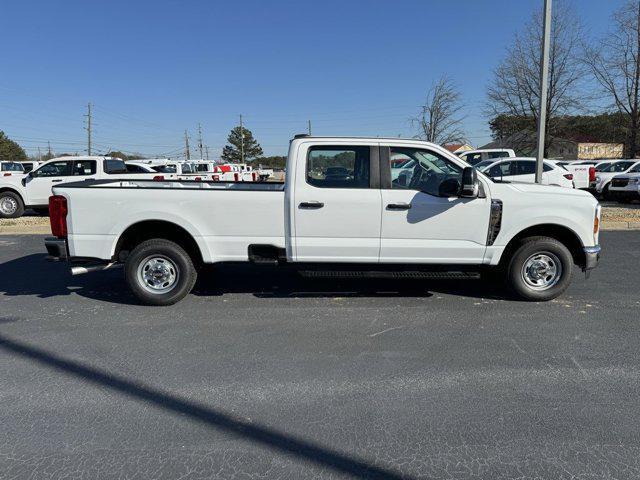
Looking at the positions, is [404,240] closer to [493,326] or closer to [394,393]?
[493,326]

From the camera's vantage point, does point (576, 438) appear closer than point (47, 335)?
Yes

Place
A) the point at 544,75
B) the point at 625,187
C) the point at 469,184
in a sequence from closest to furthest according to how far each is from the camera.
Result: 1. the point at 469,184
2. the point at 544,75
3. the point at 625,187

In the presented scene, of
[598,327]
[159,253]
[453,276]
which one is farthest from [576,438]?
[159,253]

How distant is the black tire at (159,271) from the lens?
17.4 ft

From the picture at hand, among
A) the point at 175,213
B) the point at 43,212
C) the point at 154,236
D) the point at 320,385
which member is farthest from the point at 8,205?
the point at 320,385

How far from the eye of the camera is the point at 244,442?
9.31ft

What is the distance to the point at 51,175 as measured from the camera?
43.7 ft

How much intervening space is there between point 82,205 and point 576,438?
5047mm

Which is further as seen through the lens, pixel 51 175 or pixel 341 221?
pixel 51 175

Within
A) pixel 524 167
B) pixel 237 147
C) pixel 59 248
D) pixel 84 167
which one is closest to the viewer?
pixel 59 248

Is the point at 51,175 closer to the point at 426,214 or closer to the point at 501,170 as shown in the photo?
the point at 426,214

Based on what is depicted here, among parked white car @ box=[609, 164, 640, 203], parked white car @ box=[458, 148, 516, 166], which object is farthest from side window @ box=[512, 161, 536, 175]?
parked white car @ box=[458, 148, 516, 166]

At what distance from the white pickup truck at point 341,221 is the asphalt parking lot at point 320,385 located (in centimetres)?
49

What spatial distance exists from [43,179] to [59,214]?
31.0ft
